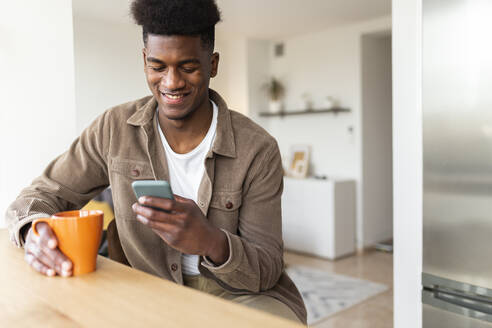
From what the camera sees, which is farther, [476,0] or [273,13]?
[273,13]

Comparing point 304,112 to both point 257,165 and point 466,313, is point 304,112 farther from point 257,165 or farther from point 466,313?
point 257,165

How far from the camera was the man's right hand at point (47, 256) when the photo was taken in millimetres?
700

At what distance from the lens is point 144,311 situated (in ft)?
1.80

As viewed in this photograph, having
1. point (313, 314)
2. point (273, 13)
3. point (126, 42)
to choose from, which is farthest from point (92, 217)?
point (126, 42)

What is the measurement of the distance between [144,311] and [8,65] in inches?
39.3

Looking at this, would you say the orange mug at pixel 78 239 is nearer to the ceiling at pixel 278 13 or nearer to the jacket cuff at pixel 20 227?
the jacket cuff at pixel 20 227

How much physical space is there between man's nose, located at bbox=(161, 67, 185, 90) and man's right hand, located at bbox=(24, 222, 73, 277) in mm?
397

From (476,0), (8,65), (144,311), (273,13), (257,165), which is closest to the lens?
(144,311)

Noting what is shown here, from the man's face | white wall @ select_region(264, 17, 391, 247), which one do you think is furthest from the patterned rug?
the man's face

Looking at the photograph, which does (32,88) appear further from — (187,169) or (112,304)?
(112,304)

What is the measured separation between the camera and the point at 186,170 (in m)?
1.11

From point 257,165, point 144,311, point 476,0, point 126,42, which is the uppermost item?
point 126,42

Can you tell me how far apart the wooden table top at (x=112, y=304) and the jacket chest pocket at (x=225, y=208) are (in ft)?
1.18

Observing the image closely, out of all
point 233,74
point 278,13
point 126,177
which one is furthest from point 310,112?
point 126,177
